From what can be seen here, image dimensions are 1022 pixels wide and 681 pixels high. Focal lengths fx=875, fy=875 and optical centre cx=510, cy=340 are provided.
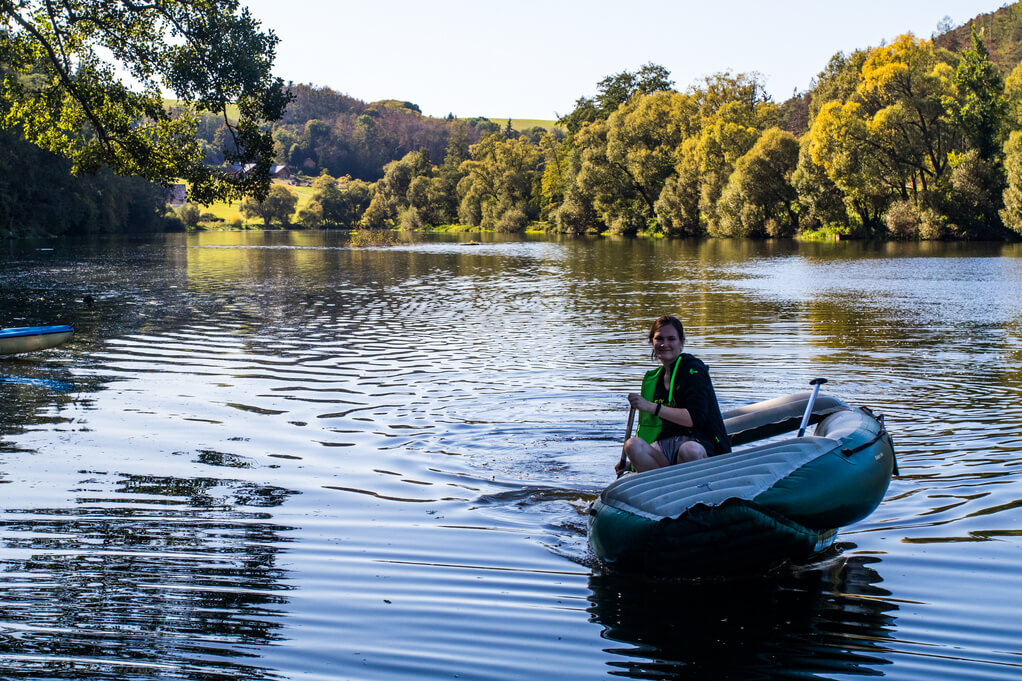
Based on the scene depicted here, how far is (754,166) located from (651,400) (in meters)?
61.7

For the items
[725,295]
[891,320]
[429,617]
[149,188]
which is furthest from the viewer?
[149,188]

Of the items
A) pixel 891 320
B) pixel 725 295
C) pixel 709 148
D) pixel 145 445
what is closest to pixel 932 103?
pixel 709 148

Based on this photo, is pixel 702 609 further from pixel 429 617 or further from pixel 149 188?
pixel 149 188

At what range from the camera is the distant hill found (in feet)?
365

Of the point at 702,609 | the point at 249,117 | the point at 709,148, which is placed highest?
the point at 709,148

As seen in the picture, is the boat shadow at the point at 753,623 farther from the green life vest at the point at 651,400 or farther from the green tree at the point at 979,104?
the green tree at the point at 979,104

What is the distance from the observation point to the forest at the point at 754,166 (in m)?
53.9

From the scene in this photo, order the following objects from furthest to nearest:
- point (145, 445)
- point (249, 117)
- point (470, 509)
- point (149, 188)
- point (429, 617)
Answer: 1. point (149, 188)
2. point (249, 117)
3. point (145, 445)
4. point (470, 509)
5. point (429, 617)

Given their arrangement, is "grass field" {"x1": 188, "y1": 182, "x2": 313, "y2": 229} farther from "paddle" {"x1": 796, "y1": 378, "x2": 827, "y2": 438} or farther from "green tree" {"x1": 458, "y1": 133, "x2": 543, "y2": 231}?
"paddle" {"x1": 796, "y1": 378, "x2": 827, "y2": 438}

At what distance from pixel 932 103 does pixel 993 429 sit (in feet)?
170

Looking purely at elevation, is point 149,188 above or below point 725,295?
above

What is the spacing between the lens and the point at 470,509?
24.2 ft

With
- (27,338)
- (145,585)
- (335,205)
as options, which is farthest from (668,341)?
(335,205)

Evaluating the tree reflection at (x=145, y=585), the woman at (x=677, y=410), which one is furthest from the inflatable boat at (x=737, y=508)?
the tree reflection at (x=145, y=585)
